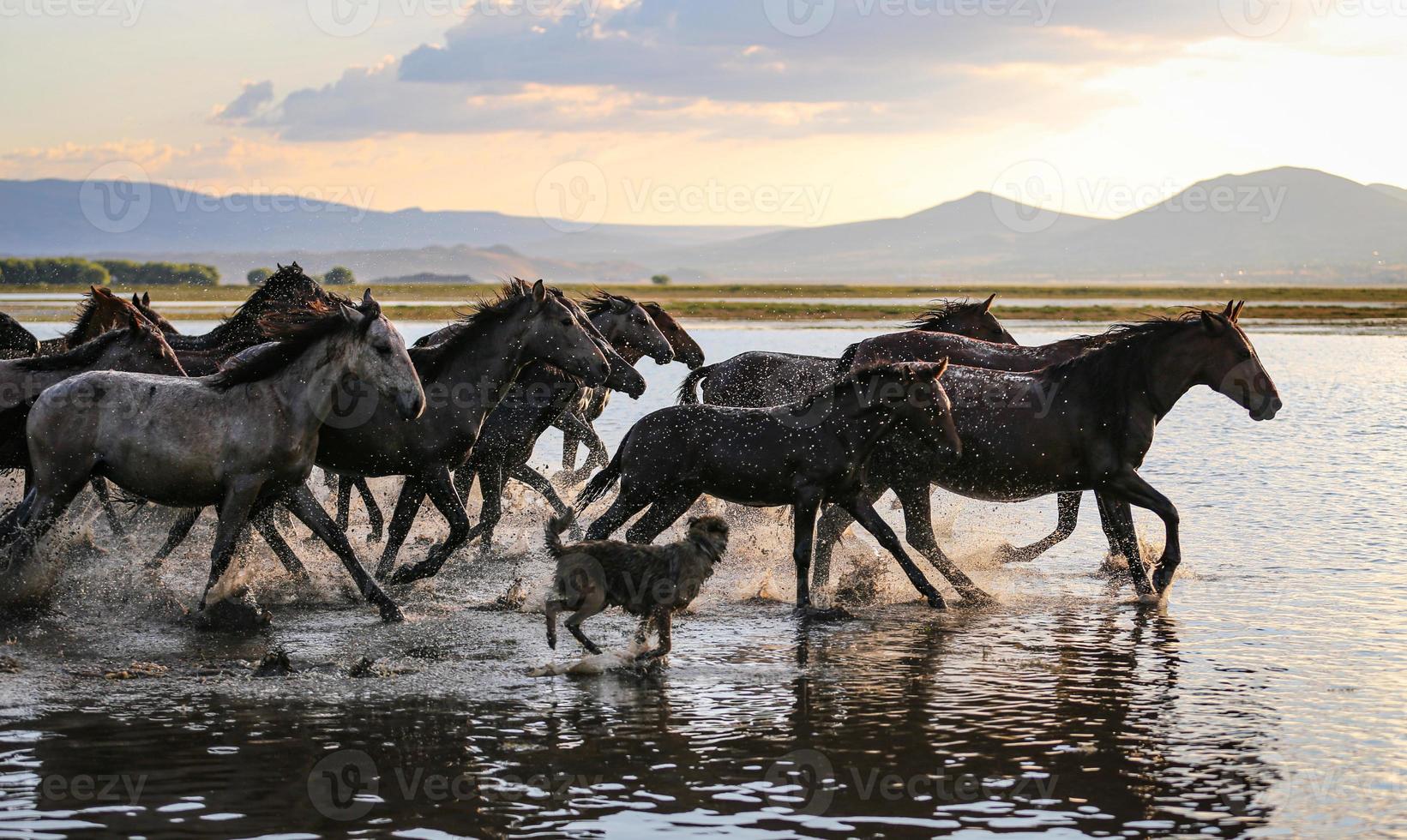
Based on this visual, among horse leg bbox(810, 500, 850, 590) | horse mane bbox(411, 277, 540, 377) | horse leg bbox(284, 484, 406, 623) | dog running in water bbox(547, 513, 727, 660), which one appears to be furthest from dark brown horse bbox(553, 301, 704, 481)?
dog running in water bbox(547, 513, 727, 660)

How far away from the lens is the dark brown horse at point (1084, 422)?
1058 cm

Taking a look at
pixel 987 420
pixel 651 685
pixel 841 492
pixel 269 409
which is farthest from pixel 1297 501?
pixel 269 409

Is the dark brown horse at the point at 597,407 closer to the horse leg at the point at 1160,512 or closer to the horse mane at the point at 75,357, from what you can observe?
the horse mane at the point at 75,357

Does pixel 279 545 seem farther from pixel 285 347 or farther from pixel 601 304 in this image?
pixel 601 304

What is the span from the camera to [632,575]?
318 inches

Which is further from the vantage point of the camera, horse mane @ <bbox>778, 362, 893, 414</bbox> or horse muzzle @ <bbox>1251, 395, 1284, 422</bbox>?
horse muzzle @ <bbox>1251, 395, 1284, 422</bbox>

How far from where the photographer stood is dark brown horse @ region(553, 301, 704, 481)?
1381cm

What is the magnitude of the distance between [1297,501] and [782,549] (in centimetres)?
537

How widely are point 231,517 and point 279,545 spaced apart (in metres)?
1.44

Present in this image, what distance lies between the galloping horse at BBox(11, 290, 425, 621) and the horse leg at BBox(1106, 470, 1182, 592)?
Answer: 4.89 meters

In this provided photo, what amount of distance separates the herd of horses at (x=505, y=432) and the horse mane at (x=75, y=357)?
0.06 ft

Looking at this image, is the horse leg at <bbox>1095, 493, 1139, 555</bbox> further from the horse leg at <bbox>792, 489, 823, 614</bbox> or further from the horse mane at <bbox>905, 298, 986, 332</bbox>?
the horse mane at <bbox>905, 298, 986, 332</bbox>

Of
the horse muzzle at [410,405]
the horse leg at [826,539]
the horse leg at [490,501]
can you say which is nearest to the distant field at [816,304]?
the horse leg at [490,501]

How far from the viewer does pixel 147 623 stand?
9.16 m
